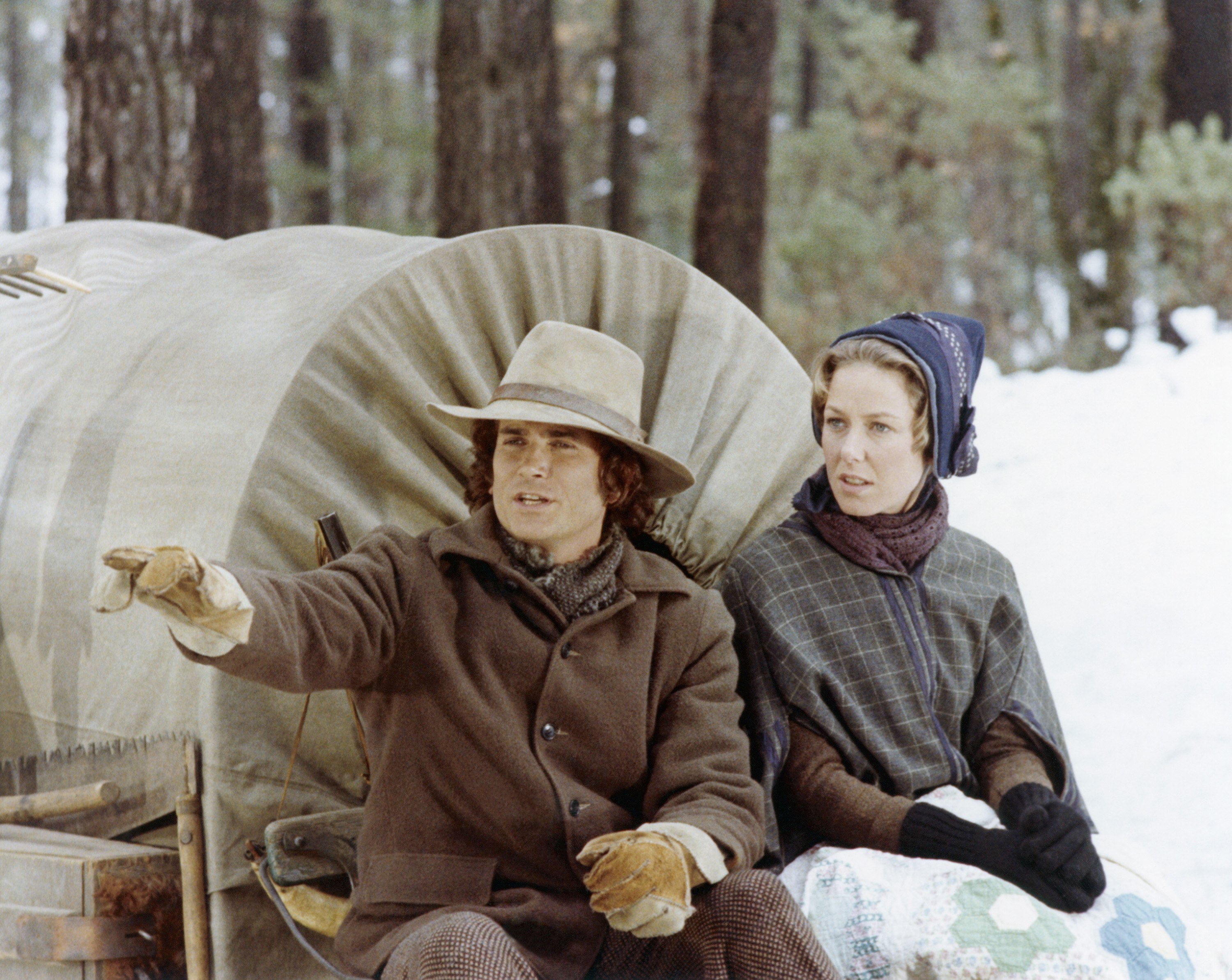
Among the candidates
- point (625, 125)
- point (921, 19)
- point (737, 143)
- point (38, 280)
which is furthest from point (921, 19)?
point (38, 280)

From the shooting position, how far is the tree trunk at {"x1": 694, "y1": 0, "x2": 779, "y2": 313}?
765 cm

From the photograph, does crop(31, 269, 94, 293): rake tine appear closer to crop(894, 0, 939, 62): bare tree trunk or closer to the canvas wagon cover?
the canvas wagon cover

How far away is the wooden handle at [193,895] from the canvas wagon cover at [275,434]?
29 millimetres

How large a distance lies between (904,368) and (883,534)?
35 centimetres

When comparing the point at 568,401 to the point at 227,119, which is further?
the point at 227,119

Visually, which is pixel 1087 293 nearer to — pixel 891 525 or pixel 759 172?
pixel 759 172

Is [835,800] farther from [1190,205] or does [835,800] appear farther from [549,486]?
[1190,205]

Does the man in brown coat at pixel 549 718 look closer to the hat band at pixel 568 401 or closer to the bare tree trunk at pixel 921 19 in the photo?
the hat band at pixel 568 401

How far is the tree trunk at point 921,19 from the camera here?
12.7 meters

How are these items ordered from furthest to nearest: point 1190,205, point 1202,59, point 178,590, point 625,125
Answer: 1. point 625,125
2. point 1202,59
3. point 1190,205
4. point 178,590

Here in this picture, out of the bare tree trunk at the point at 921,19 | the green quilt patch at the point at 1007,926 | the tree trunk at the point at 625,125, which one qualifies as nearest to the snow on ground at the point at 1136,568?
the green quilt patch at the point at 1007,926

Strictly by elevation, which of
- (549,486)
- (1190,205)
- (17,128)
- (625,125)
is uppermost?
(17,128)

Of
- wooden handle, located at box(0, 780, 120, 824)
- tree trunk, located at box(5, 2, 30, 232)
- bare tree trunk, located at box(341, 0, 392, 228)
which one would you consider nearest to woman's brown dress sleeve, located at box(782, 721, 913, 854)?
wooden handle, located at box(0, 780, 120, 824)

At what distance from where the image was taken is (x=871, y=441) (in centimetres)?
285
